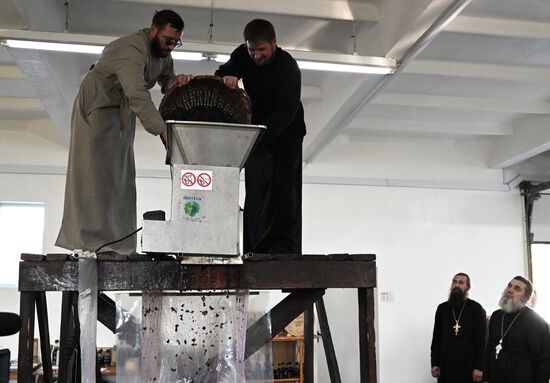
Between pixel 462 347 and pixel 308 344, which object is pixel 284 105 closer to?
Result: pixel 308 344

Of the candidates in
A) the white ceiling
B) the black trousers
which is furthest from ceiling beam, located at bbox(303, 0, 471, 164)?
the black trousers

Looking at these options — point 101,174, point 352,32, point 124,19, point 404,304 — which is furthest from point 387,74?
point 404,304

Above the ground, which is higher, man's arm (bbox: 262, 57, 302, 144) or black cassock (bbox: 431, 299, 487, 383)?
man's arm (bbox: 262, 57, 302, 144)

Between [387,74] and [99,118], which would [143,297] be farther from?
[387,74]

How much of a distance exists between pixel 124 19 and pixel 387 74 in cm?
213

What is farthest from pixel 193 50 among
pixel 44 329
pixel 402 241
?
pixel 402 241

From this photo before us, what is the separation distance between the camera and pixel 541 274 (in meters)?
8.09

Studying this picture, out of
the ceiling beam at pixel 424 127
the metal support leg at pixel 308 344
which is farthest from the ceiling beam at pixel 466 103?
the metal support leg at pixel 308 344

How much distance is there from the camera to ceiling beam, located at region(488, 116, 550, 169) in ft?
22.3

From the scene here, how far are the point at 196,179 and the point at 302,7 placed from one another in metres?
3.10

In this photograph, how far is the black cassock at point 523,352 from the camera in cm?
464

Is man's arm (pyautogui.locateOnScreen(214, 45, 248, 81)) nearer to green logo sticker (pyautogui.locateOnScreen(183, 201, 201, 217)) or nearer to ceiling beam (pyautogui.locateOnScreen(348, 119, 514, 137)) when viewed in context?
green logo sticker (pyautogui.locateOnScreen(183, 201, 201, 217))

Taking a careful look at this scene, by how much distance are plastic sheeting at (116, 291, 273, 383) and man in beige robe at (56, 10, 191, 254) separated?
26 cm

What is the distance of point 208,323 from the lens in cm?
196
